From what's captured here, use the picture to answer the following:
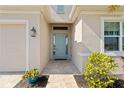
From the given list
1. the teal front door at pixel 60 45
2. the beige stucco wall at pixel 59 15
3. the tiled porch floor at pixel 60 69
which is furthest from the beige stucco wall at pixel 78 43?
the teal front door at pixel 60 45

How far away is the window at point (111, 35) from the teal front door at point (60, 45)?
7762mm

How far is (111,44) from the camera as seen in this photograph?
9.19 m

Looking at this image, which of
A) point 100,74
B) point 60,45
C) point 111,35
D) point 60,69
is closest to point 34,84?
point 100,74

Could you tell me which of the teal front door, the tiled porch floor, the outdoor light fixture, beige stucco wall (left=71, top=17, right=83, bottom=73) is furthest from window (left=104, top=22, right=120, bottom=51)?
the teal front door

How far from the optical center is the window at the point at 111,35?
29.9 feet

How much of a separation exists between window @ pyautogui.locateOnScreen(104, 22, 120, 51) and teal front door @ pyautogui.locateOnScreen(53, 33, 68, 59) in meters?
7.76

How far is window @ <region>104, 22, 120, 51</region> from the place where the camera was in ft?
29.9

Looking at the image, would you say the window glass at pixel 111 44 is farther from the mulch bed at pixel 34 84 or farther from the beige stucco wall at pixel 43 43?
the mulch bed at pixel 34 84

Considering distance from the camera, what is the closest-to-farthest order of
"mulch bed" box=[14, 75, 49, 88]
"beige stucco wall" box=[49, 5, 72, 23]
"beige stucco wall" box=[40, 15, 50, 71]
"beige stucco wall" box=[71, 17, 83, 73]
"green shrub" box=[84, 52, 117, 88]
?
"green shrub" box=[84, 52, 117, 88] → "mulch bed" box=[14, 75, 49, 88] → "beige stucco wall" box=[71, 17, 83, 73] → "beige stucco wall" box=[40, 15, 50, 71] → "beige stucco wall" box=[49, 5, 72, 23]

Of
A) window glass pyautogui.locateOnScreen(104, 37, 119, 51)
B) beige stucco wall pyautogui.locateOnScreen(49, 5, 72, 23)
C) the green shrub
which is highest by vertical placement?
beige stucco wall pyautogui.locateOnScreen(49, 5, 72, 23)

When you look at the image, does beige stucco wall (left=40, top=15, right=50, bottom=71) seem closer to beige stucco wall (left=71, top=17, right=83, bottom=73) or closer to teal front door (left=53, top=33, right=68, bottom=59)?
beige stucco wall (left=71, top=17, right=83, bottom=73)

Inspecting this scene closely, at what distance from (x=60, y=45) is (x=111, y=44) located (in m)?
7.97
